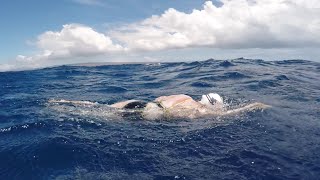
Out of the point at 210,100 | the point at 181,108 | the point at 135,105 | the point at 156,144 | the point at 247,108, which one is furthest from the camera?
the point at 210,100

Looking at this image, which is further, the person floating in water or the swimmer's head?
the swimmer's head

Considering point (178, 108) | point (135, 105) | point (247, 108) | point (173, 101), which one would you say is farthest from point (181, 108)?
point (247, 108)

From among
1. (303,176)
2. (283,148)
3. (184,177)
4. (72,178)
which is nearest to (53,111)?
(72,178)

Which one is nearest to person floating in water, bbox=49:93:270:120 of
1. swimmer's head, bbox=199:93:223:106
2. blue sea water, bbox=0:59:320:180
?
swimmer's head, bbox=199:93:223:106

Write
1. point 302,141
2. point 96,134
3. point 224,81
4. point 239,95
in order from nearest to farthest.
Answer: point 302,141, point 96,134, point 239,95, point 224,81

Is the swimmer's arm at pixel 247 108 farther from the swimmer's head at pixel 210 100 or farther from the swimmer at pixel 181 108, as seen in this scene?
the swimmer's head at pixel 210 100

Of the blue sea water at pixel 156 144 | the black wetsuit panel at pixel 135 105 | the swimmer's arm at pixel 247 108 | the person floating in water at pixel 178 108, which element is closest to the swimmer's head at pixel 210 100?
the person floating in water at pixel 178 108

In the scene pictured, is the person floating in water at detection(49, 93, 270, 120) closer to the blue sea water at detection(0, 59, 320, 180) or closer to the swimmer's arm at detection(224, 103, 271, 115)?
the swimmer's arm at detection(224, 103, 271, 115)

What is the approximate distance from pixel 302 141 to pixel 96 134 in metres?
8.79

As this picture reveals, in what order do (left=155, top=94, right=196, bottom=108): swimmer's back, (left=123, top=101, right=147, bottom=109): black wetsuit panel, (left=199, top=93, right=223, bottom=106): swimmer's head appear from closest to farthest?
(left=155, top=94, right=196, bottom=108): swimmer's back < (left=123, top=101, right=147, bottom=109): black wetsuit panel < (left=199, top=93, right=223, bottom=106): swimmer's head

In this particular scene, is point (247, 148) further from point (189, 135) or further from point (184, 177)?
point (184, 177)

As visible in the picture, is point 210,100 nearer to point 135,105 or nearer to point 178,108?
point 178,108

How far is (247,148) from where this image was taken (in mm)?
13406

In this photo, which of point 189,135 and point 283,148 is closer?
point 283,148
